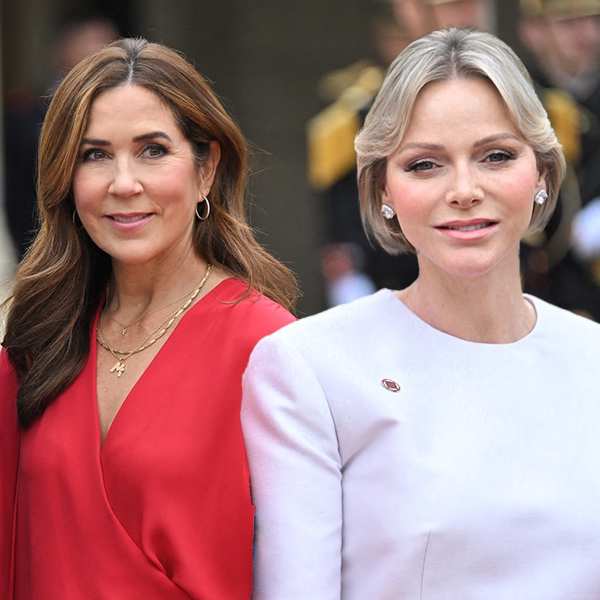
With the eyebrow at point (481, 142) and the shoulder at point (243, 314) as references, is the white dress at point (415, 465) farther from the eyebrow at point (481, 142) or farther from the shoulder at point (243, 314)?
the eyebrow at point (481, 142)

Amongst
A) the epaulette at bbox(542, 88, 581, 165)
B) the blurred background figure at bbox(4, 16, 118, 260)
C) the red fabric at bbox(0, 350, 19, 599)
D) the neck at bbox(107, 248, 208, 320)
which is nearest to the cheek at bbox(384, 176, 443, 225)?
the neck at bbox(107, 248, 208, 320)

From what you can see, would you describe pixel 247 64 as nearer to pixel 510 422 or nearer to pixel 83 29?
pixel 83 29

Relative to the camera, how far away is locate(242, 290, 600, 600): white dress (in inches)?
125

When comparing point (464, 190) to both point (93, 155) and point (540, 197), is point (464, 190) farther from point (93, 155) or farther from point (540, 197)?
point (93, 155)

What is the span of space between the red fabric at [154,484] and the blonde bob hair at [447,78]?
0.46m

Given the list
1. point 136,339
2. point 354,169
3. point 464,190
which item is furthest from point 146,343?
point 354,169

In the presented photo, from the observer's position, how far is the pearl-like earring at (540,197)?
3.41 meters

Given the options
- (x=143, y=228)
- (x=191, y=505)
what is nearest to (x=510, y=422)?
(x=191, y=505)

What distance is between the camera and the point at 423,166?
3291 mm

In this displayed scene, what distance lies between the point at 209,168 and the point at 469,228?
77cm

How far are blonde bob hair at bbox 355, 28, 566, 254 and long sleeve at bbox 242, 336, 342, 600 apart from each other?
0.42 meters

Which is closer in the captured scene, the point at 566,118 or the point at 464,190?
the point at 464,190

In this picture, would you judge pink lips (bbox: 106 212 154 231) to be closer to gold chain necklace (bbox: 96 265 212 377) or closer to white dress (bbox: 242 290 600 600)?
gold chain necklace (bbox: 96 265 212 377)

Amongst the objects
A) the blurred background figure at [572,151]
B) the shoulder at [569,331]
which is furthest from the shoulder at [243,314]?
the blurred background figure at [572,151]
